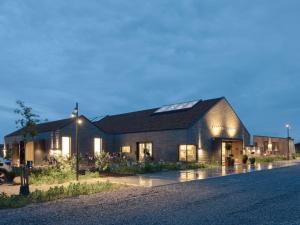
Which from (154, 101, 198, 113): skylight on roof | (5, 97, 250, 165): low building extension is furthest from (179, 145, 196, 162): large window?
(154, 101, 198, 113): skylight on roof

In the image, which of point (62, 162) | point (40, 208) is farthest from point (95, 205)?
point (62, 162)

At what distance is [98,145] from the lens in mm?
43562

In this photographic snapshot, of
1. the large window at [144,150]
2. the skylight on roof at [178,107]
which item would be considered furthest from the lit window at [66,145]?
the skylight on roof at [178,107]

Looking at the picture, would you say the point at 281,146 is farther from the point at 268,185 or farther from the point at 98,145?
the point at 268,185

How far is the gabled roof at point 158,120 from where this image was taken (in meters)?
40.4

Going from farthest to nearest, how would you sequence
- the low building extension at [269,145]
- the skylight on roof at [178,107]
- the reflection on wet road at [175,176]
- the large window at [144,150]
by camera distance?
1. the low building extension at [269,145]
2. the skylight on roof at [178,107]
3. the large window at [144,150]
4. the reflection on wet road at [175,176]

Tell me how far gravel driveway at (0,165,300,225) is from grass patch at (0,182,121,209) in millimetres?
722

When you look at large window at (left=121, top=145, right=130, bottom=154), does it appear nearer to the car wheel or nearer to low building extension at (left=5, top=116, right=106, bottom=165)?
low building extension at (left=5, top=116, right=106, bottom=165)

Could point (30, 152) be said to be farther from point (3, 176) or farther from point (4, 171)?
point (4, 171)

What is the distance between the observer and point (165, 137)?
40.6m

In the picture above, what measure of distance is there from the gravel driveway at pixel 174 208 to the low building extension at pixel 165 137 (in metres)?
21.4

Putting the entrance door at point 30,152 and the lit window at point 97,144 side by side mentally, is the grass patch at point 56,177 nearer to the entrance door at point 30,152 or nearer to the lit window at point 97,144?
the entrance door at point 30,152

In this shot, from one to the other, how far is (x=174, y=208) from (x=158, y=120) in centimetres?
3157

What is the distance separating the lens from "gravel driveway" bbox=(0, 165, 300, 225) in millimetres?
11069
